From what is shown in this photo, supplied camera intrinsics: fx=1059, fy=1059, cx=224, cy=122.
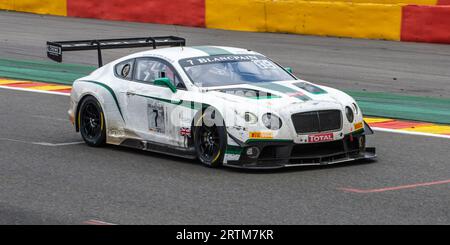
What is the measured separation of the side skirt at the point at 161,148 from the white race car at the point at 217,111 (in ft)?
→ 0.04

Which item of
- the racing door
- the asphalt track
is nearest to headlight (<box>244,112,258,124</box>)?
the asphalt track

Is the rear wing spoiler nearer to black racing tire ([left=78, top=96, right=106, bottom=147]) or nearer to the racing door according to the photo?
black racing tire ([left=78, top=96, right=106, bottom=147])

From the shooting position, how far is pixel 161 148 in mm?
12383

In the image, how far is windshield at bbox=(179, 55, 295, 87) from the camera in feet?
40.4

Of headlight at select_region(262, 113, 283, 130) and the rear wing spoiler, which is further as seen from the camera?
the rear wing spoiler

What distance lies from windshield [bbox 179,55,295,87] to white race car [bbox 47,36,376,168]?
0.04 ft

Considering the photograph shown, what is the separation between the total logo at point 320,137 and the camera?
11.4 metres

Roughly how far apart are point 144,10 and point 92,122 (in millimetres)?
15644

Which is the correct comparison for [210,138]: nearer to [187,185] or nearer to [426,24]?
[187,185]

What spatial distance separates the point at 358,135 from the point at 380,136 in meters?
2.35

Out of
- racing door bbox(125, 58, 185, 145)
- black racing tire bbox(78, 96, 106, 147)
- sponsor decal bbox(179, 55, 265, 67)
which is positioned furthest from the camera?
black racing tire bbox(78, 96, 106, 147)

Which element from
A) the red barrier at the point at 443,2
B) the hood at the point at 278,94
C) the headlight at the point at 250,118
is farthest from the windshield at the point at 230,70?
the red barrier at the point at 443,2

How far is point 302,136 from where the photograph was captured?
1139 cm
